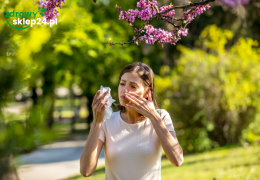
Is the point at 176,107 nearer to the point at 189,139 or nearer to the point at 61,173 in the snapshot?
the point at 189,139

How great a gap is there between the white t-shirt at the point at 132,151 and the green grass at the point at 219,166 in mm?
3756

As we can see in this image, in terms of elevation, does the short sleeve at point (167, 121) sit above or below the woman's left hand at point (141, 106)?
below

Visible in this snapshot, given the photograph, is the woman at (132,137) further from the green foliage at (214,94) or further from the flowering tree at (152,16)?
the green foliage at (214,94)

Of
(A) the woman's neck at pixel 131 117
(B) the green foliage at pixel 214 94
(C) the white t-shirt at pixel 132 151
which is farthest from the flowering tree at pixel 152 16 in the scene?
(B) the green foliage at pixel 214 94

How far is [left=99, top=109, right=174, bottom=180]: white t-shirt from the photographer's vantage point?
1.98 metres

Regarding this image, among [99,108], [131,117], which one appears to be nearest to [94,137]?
[99,108]

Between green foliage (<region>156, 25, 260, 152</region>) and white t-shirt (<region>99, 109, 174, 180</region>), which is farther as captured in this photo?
green foliage (<region>156, 25, 260, 152</region>)

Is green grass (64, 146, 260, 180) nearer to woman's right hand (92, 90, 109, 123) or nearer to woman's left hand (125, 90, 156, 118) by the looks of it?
woman's left hand (125, 90, 156, 118)

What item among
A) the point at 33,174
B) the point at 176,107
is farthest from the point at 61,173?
the point at 176,107

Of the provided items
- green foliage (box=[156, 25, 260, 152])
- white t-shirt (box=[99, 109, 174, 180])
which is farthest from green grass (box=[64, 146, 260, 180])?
white t-shirt (box=[99, 109, 174, 180])

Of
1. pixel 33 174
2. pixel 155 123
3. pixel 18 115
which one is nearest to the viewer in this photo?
pixel 18 115

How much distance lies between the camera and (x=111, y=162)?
200 centimetres

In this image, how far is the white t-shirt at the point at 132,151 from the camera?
1982 millimetres

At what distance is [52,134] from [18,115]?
0.38 feet
